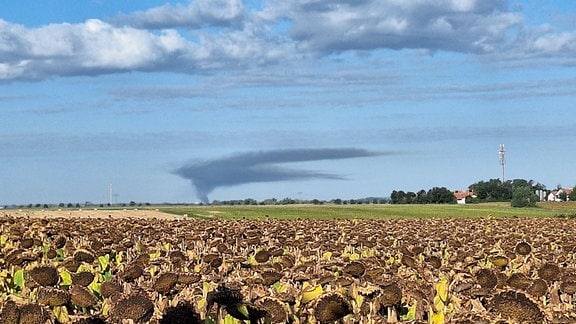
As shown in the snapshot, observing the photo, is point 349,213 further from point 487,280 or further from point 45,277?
point 45,277

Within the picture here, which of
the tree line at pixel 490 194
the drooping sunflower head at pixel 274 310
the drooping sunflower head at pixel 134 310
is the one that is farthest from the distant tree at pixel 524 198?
the drooping sunflower head at pixel 134 310

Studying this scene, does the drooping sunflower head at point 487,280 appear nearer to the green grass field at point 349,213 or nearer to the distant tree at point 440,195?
the green grass field at point 349,213

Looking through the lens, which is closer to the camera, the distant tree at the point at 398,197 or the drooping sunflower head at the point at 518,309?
the drooping sunflower head at the point at 518,309

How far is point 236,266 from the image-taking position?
39.4ft

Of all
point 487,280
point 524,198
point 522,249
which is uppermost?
point 524,198

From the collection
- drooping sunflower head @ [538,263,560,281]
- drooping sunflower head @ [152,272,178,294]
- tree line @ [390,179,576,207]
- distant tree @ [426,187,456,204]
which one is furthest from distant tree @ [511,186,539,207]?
drooping sunflower head @ [152,272,178,294]

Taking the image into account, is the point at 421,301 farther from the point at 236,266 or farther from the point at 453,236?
the point at 453,236

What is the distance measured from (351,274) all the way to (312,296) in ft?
8.88

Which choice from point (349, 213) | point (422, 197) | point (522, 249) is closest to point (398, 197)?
point (422, 197)

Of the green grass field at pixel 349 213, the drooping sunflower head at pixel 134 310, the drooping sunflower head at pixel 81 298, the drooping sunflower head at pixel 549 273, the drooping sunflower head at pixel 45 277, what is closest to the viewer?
the drooping sunflower head at pixel 134 310

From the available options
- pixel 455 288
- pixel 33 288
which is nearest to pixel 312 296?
pixel 455 288

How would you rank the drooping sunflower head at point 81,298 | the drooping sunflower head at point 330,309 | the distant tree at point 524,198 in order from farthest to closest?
the distant tree at point 524,198 → the drooping sunflower head at point 81,298 → the drooping sunflower head at point 330,309

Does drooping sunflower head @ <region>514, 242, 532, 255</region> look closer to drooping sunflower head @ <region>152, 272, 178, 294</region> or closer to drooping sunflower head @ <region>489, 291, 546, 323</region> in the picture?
drooping sunflower head @ <region>152, 272, 178, 294</region>

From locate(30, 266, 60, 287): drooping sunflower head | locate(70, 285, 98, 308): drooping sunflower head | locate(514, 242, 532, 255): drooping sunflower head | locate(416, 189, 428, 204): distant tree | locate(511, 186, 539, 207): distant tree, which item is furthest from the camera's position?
locate(416, 189, 428, 204): distant tree
